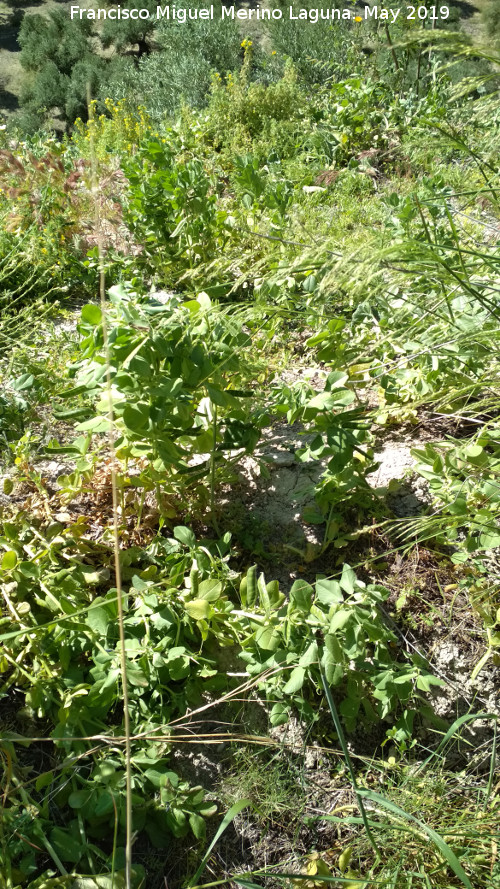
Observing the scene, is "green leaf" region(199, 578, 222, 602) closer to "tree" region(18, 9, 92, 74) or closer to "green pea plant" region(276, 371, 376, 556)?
"green pea plant" region(276, 371, 376, 556)

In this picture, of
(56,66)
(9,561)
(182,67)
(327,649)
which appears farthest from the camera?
(56,66)

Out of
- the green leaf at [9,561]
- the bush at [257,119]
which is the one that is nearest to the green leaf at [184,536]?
the green leaf at [9,561]

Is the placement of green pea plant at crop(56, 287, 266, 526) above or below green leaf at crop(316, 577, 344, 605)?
above

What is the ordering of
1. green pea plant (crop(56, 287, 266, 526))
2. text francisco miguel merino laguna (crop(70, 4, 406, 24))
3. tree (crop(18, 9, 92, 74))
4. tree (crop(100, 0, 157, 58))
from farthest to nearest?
tree (crop(18, 9, 92, 74))
tree (crop(100, 0, 157, 58))
text francisco miguel merino laguna (crop(70, 4, 406, 24))
green pea plant (crop(56, 287, 266, 526))

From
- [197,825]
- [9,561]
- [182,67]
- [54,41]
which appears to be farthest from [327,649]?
[54,41]

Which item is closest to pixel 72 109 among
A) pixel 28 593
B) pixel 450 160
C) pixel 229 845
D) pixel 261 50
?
pixel 261 50

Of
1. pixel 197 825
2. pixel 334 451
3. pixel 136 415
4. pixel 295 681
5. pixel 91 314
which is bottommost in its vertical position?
pixel 197 825

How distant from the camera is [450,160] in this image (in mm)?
4426

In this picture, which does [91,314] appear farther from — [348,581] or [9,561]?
[348,581]

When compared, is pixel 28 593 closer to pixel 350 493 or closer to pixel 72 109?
pixel 350 493

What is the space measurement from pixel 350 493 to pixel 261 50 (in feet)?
27.3

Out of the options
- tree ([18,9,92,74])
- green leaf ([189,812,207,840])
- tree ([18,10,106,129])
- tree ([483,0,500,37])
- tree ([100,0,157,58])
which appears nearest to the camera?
green leaf ([189,812,207,840])

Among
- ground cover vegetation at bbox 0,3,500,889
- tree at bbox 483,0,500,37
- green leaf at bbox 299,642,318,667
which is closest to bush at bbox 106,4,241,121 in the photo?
tree at bbox 483,0,500,37

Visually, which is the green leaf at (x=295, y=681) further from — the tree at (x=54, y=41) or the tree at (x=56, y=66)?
the tree at (x=54, y=41)
